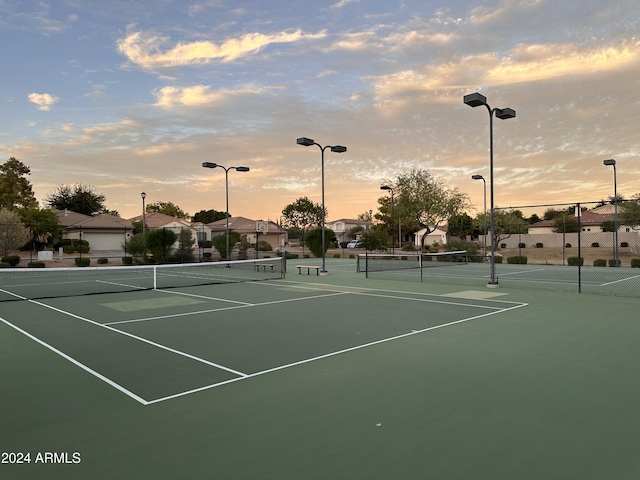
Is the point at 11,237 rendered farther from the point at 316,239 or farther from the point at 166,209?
the point at 166,209

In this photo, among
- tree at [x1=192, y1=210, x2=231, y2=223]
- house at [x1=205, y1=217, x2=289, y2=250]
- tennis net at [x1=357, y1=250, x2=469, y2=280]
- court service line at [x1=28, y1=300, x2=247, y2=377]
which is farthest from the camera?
tree at [x1=192, y1=210, x2=231, y2=223]

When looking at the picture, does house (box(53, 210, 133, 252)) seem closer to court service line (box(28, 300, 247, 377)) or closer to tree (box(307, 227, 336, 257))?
tree (box(307, 227, 336, 257))

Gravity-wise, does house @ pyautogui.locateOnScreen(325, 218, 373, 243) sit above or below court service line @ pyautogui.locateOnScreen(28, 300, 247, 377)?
above

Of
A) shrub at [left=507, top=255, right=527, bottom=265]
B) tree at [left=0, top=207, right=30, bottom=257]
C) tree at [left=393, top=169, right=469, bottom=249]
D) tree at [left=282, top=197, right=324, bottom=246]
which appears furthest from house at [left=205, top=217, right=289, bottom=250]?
shrub at [left=507, top=255, right=527, bottom=265]

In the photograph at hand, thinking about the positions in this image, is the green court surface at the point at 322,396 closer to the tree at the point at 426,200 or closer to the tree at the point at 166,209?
the tree at the point at 426,200

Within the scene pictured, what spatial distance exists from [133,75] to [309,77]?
26.1 ft

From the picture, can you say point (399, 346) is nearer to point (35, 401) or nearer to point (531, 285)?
point (35, 401)

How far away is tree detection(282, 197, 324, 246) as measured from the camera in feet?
265

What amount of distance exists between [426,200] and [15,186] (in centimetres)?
4403

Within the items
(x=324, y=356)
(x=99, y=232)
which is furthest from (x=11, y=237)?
(x=324, y=356)

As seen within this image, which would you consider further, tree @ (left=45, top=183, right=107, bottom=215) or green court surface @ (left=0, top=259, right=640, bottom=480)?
tree @ (left=45, top=183, right=107, bottom=215)

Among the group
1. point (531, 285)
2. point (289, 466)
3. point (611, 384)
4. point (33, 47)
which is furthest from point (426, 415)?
point (33, 47)

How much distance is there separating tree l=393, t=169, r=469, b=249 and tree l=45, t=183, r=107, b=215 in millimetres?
50929

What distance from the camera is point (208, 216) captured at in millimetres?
97562
